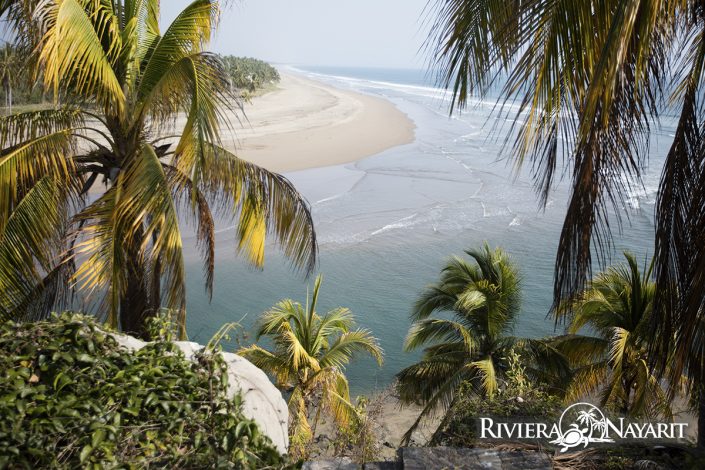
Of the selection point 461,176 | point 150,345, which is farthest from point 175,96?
point 461,176

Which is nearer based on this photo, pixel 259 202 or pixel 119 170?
pixel 119 170

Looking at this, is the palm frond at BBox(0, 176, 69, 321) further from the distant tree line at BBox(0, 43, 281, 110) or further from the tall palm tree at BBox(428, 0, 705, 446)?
the tall palm tree at BBox(428, 0, 705, 446)

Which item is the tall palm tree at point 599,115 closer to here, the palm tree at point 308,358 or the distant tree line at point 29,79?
the distant tree line at point 29,79

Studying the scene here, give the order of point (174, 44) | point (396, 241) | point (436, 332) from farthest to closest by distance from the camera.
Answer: point (396, 241) < point (436, 332) < point (174, 44)

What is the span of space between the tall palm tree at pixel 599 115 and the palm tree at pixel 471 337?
5.89m

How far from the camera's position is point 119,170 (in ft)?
22.1

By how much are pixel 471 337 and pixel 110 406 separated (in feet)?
23.4

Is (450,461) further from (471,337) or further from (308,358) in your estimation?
(471,337)

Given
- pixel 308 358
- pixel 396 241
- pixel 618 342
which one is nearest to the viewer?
pixel 618 342

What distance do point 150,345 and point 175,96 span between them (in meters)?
3.28

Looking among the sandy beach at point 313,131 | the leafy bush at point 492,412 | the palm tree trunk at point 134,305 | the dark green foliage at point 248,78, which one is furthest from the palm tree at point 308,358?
the dark green foliage at point 248,78

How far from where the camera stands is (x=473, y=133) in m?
46.7

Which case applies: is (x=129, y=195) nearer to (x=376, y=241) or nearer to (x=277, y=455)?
(x=277, y=455)

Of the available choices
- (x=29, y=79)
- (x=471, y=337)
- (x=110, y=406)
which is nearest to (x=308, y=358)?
(x=471, y=337)
